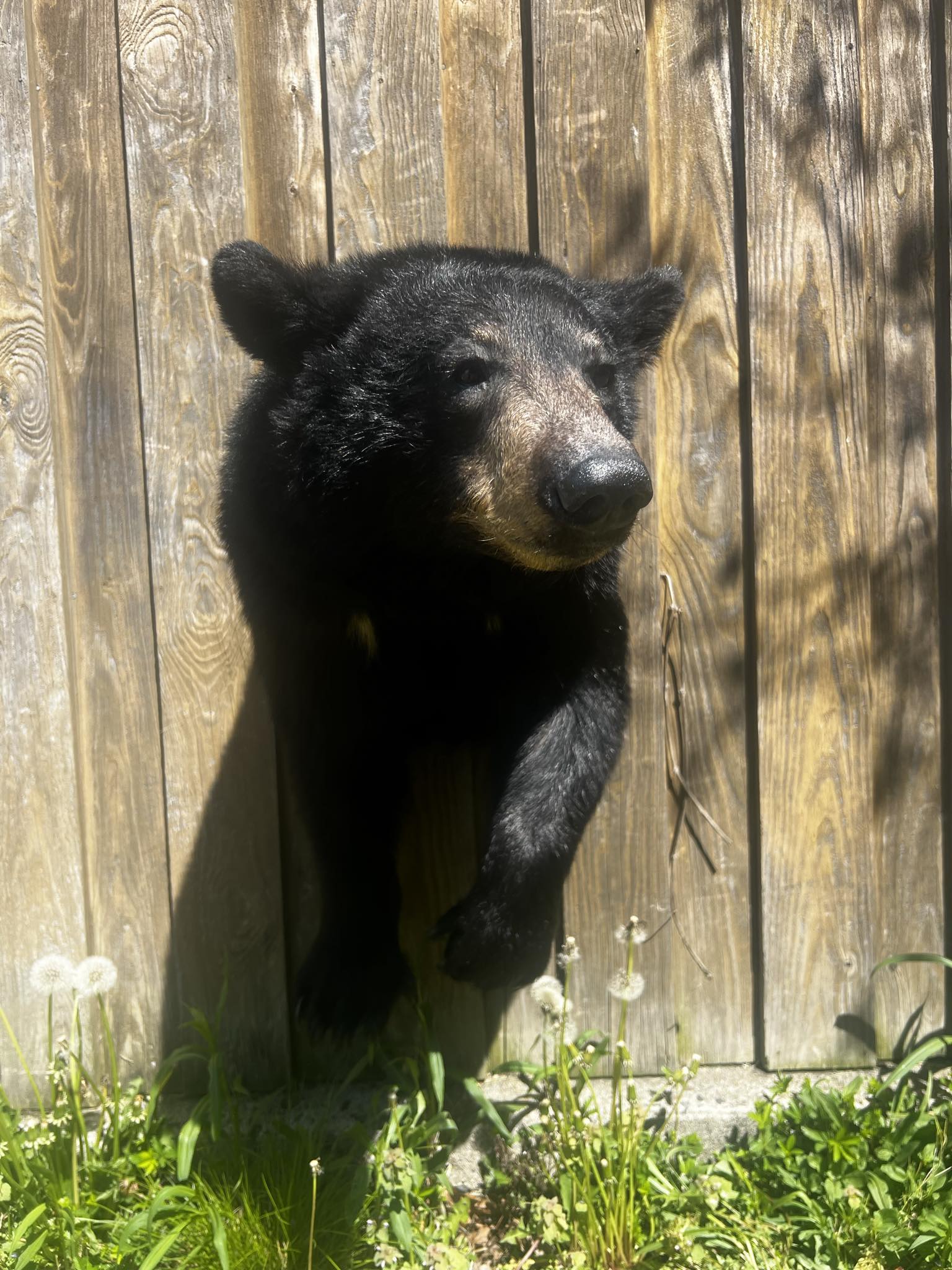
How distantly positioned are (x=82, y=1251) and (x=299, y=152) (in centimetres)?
261

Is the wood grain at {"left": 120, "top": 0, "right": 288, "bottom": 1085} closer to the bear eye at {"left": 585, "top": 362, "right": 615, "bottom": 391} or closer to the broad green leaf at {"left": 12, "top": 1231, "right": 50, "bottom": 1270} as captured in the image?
the broad green leaf at {"left": 12, "top": 1231, "right": 50, "bottom": 1270}

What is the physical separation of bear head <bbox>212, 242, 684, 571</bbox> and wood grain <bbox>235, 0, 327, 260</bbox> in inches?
10.1

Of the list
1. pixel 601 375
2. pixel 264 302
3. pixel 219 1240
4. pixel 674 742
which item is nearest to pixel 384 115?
pixel 264 302

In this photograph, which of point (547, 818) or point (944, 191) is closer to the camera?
point (547, 818)

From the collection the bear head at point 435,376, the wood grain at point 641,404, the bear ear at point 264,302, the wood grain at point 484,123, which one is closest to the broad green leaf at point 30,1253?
the wood grain at point 641,404

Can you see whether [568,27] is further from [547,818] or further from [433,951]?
[433,951]

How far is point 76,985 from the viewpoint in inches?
100

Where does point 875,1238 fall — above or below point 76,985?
below

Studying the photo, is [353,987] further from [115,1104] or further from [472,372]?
[472,372]

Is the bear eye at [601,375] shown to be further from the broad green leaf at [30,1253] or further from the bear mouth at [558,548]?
the broad green leaf at [30,1253]

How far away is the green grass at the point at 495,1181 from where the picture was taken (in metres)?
2.48

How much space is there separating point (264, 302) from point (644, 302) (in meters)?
0.89

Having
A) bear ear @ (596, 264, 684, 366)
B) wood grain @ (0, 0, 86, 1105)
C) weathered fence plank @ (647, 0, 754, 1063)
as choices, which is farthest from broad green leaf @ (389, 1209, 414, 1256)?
bear ear @ (596, 264, 684, 366)

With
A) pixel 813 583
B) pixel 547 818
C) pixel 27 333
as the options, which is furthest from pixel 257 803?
pixel 813 583
